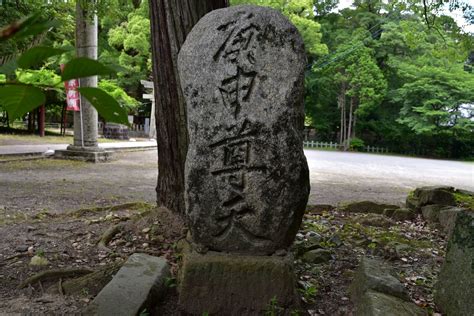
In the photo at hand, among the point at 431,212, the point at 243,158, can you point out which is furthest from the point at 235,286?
the point at 431,212

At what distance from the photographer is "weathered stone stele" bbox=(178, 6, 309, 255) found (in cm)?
274

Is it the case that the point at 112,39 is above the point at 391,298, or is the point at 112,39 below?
above

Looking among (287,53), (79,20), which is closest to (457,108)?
(79,20)

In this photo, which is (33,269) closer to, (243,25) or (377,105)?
(243,25)

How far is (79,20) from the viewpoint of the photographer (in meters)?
10.3

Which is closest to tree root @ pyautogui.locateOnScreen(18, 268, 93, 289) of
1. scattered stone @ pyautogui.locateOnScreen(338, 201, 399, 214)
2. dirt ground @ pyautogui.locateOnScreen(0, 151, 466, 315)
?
dirt ground @ pyautogui.locateOnScreen(0, 151, 466, 315)

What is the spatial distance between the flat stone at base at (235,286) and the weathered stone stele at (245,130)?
139mm

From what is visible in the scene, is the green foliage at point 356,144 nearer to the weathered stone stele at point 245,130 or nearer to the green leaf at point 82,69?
the weathered stone stele at point 245,130

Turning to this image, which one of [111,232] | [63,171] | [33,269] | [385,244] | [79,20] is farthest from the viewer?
[79,20]

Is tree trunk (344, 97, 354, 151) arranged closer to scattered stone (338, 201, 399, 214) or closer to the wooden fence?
the wooden fence

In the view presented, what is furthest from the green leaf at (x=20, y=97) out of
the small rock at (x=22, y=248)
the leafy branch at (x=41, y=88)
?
the small rock at (x=22, y=248)

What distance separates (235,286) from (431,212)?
150 inches

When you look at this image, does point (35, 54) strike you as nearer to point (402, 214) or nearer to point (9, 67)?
point (9, 67)

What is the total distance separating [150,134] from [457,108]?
1668cm
